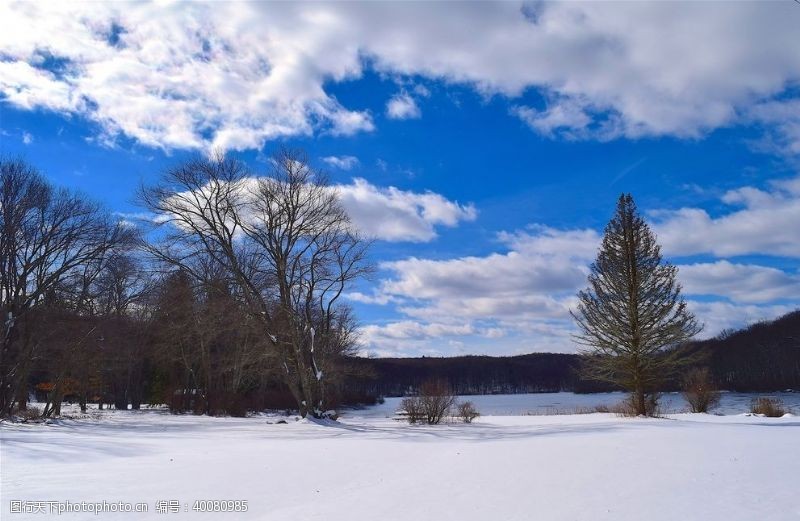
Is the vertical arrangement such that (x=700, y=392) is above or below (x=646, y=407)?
above

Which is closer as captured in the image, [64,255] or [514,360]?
[64,255]

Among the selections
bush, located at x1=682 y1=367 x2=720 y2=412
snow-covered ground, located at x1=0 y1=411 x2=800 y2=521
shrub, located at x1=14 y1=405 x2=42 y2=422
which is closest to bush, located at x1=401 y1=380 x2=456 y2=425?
snow-covered ground, located at x1=0 y1=411 x2=800 y2=521

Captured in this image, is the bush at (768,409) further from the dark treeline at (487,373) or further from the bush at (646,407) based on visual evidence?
the dark treeline at (487,373)

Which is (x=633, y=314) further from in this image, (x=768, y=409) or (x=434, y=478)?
(x=434, y=478)

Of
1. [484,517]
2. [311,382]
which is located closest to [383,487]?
[484,517]

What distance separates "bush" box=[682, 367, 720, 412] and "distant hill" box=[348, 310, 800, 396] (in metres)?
48.9

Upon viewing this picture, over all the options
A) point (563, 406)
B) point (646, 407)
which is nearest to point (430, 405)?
point (646, 407)

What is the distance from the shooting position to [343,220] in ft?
88.2

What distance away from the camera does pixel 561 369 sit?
140 meters

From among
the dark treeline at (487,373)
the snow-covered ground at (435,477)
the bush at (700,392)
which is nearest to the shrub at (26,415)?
the snow-covered ground at (435,477)

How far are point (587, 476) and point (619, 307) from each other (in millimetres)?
19187

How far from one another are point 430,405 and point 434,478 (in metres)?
15.8

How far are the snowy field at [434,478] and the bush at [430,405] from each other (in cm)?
1006

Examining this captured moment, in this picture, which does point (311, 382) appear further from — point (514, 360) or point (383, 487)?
point (514, 360)
